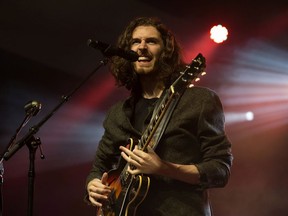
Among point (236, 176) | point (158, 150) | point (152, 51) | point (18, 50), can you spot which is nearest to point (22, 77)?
point (18, 50)

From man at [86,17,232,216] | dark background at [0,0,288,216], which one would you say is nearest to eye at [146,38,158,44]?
man at [86,17,232,216]

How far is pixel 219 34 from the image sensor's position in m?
5.31

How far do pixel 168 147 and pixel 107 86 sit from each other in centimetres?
372

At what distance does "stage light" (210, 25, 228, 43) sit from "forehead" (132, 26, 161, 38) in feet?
9.50

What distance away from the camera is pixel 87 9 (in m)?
5.28

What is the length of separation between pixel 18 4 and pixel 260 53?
2.93 metres

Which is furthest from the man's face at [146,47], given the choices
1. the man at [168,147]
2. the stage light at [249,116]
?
the stage light at [249,116]

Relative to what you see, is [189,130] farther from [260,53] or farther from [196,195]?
[260,53]

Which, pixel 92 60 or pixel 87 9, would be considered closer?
pixel 87 9

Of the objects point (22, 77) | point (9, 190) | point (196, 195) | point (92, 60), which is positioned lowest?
point (196, 195)

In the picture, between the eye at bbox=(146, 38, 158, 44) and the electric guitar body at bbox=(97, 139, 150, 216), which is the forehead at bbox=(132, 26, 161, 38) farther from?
the electric guitar body at bbox=(97, 139, 150, 216)

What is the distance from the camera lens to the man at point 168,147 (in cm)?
193

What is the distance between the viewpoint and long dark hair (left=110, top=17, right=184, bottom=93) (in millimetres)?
2441

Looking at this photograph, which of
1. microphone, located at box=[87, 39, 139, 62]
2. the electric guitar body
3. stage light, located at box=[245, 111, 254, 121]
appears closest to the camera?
the electric guitar body
